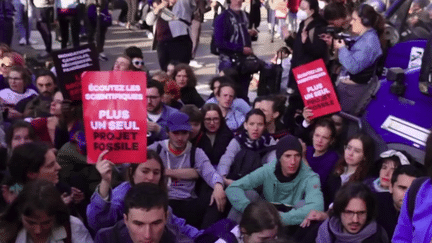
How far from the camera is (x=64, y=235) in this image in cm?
419

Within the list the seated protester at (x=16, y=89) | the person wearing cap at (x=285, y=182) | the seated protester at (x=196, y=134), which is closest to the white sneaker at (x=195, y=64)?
the seated protester at (x=16, y=89)

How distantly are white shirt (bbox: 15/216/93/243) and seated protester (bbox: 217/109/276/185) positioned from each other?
2.26 metres

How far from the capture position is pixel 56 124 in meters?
6.50

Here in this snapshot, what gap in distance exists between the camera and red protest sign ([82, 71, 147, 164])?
502 centimetres

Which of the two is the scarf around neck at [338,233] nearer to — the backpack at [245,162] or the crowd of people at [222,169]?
the crowd of people at [222,169]

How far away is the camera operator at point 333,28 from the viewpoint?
838 cm

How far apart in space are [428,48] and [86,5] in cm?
821

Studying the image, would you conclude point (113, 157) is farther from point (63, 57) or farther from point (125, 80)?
point (63, 57)

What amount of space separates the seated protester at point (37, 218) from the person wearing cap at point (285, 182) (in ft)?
6.13

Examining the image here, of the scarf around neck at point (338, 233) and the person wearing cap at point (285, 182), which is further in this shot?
the person wearing cap at point (285, 182)

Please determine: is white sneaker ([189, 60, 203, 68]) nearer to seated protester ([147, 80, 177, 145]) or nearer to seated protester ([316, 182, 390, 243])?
seated protester ([147, 80, 177, 145])

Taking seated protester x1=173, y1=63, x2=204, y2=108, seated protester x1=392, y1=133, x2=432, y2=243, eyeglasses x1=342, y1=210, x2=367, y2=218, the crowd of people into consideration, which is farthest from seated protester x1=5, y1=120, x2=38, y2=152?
seated protester x1=392, y1=133, x2=432, y2=243

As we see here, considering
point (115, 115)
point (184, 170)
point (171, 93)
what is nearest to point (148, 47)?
point (171, 93)

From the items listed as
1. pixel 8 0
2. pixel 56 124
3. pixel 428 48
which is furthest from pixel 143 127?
pixel 8 0
